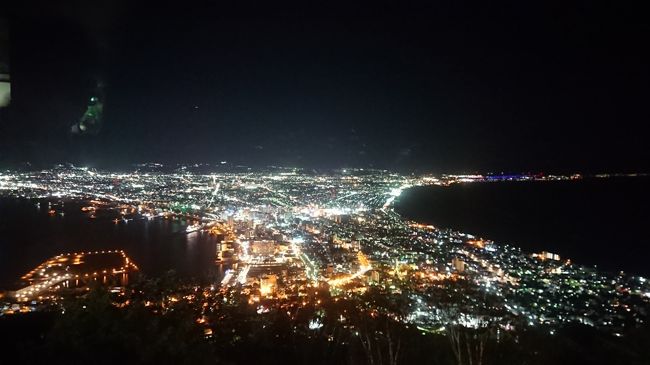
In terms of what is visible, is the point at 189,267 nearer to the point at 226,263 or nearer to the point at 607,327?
the point at 226,263

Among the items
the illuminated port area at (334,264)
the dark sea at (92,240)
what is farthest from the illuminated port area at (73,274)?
the dark sea at (92,240)

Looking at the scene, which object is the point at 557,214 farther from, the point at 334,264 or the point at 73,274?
the point at 73,274

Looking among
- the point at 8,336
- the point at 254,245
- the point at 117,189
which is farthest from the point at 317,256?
the point at 117,189

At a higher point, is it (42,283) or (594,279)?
(42,283)

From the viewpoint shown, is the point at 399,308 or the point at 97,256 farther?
the point at 97,256

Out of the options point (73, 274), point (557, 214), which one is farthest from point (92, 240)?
point (557, 214)

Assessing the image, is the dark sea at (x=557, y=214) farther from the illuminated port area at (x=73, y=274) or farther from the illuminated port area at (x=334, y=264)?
the illuminated port area at (x=73, y=274)
